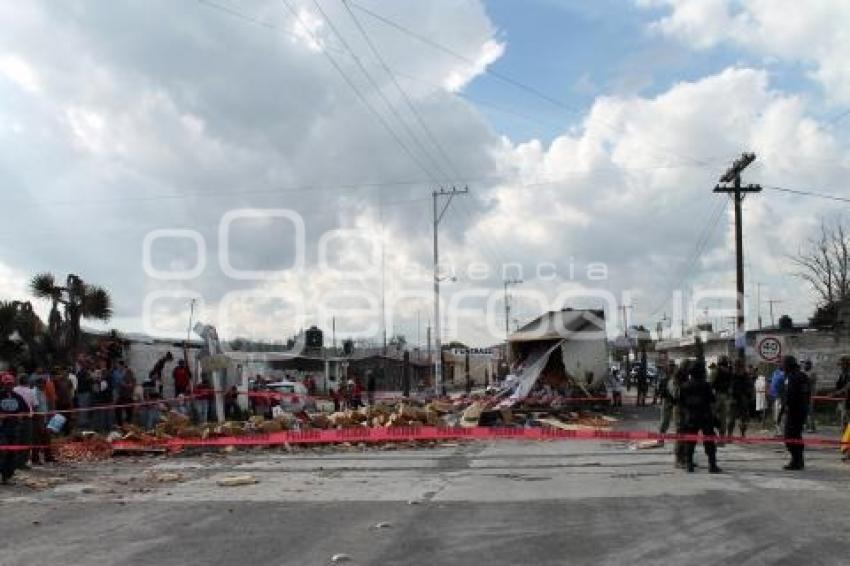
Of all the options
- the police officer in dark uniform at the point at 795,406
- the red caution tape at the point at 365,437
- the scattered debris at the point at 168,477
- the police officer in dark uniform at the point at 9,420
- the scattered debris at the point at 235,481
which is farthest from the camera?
the red caution tape at the point at 365,437

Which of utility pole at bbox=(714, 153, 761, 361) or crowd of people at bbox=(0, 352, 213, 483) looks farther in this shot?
utility pole at bbox=(714, 153, 761, 361)

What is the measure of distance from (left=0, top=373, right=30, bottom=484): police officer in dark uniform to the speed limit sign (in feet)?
57.1

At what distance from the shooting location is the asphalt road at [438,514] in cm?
828

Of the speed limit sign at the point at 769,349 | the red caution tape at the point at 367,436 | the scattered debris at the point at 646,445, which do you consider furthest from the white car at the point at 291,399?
the speed limit sign at the point at 769,349

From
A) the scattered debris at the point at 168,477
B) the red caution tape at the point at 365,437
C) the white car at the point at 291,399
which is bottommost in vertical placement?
the scattered debris at the point at 168,477

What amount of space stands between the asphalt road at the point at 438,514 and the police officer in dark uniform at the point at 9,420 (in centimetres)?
79

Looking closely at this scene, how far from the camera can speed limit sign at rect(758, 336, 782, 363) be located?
23469 mm

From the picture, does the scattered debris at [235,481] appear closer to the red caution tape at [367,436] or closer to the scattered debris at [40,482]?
the scattered debris at [40,482]

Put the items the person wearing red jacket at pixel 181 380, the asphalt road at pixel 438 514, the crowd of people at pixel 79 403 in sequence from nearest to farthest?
the asphalt road at pixel 438 514 → the crowd of people at pixel 79 403 → the person wearing red jacket at pixel 181 380

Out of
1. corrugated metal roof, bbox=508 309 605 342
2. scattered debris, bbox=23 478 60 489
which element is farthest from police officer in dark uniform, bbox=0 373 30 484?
corrugated metal roof, bbox=508 309 605 342

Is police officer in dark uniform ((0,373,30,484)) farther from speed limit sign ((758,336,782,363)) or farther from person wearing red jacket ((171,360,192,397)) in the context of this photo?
speed limit sign ((758,336,782,363))

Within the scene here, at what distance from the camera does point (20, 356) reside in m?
26.2

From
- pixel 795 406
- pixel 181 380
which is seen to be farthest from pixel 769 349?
pixel 181 380

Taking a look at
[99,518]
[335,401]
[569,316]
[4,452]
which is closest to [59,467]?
[4,452]
